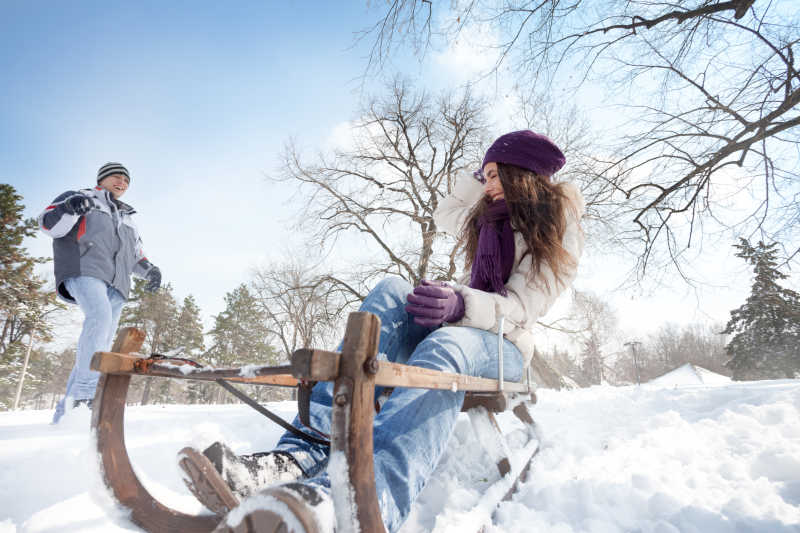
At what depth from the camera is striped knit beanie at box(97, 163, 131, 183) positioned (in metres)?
2.76

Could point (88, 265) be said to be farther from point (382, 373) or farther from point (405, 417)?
point (382, 373)

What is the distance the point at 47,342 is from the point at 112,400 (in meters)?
21.1

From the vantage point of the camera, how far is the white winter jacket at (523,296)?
1.34 meters

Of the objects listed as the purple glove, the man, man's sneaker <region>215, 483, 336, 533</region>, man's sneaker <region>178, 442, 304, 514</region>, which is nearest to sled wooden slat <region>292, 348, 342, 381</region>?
man's sneaker <region>215, 483, 336, 533</region>

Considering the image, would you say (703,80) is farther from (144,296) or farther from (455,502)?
(144,296)

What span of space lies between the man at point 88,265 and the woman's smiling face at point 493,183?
2.64 meters

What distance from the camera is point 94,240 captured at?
8.14 feet

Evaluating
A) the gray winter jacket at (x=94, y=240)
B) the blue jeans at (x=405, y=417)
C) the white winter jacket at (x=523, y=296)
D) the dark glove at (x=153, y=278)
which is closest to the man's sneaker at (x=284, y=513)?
the blue jeans at (x=405, y=417)

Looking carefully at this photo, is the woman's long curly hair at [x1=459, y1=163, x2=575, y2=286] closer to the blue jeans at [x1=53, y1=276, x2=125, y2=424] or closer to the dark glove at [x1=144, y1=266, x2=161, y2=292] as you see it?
the blue jeans at [x1=53, y1=276, x2=125, y2=424]

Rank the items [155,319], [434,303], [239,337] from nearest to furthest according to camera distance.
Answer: [434,303], [155,319], [239,337]

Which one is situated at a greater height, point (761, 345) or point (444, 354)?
point (761, 345)

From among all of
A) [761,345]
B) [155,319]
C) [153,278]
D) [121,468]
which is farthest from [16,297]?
[761,345]

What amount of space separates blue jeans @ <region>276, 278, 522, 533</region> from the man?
210cm

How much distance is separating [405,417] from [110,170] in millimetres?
3101
